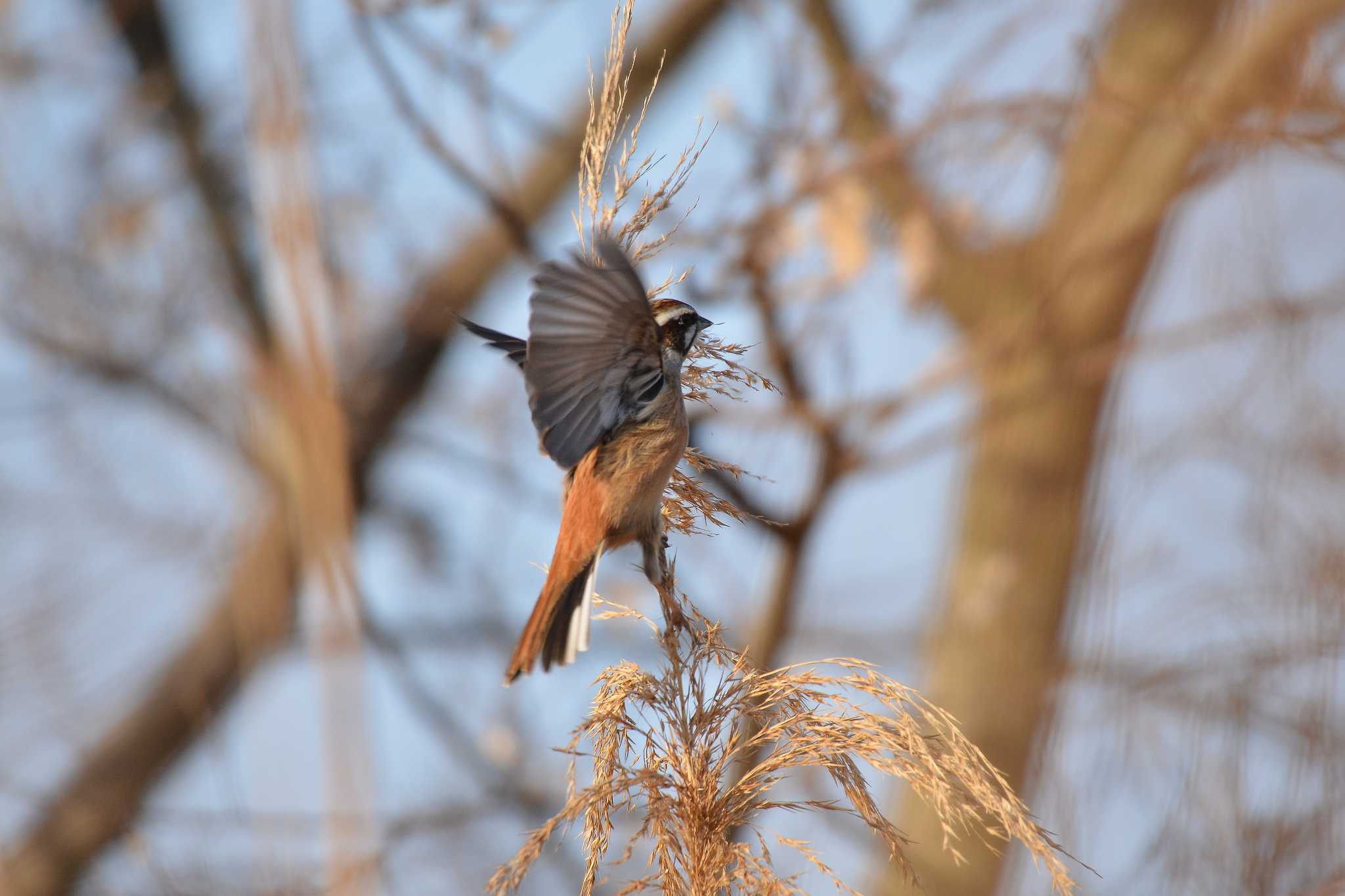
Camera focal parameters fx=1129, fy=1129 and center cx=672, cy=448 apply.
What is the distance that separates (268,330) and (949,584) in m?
5.05

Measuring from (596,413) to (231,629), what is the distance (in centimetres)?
577

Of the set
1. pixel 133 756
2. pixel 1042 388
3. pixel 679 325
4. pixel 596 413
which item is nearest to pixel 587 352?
pixel 596 413

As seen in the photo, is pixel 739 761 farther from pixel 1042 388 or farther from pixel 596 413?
pixel 1042 388

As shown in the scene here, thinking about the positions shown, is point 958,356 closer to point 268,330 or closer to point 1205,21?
point 1205,21

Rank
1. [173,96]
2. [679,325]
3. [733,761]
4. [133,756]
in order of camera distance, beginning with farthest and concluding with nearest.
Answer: [133,756] < [173,96] < [679,325] < [733,761]

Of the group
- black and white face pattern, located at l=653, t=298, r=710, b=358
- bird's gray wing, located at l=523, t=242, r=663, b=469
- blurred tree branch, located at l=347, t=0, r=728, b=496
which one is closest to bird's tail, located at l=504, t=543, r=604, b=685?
bird's gray wing, located at l=523, t=242, r=663, b=469

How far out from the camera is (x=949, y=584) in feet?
19.0

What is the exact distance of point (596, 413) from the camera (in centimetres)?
188

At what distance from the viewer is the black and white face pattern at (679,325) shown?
1.97 m

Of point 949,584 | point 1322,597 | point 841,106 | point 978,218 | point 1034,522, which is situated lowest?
point 1322,597

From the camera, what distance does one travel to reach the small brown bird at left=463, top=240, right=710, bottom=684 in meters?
1.58

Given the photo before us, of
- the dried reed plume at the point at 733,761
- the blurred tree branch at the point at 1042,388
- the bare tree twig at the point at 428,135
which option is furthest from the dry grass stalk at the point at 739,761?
the blurred tree branch at the point at 1042,388

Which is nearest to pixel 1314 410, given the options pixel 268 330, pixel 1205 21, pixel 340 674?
pixel 340 674

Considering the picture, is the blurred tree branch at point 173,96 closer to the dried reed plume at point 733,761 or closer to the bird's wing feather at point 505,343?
the bird's wing feather at point 505,343
